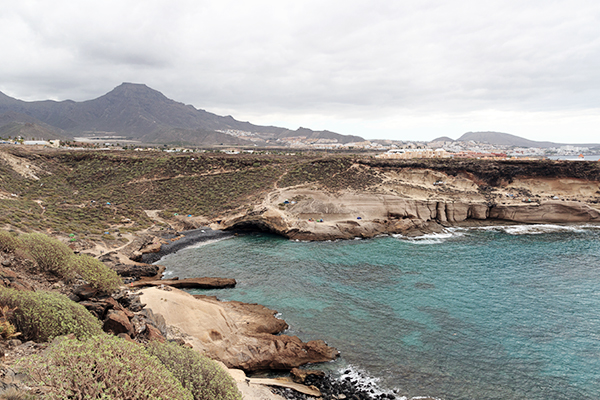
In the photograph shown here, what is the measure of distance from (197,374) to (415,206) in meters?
41.5

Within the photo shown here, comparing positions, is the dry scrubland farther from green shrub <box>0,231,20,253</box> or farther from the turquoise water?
the turquoise water

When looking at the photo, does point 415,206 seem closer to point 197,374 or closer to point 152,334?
point 152,334

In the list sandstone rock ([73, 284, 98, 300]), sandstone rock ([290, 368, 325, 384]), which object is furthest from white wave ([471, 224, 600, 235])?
sandstone rock ([73, 284, 98, 300])

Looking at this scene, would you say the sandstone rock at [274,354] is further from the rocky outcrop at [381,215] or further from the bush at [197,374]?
the rocky outcrop at [381,215]

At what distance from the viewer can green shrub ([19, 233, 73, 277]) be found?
16906mm

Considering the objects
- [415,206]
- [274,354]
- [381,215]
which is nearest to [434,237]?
[415,206]

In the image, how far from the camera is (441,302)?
912 inches

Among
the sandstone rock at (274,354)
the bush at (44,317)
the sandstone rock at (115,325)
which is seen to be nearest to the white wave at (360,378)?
the sandstone rock at (274,354)

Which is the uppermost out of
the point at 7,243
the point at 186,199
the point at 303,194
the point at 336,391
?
the point at 303,194

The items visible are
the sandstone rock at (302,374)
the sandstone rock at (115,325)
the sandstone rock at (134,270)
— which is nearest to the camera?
the sandstone rock at (115,325)

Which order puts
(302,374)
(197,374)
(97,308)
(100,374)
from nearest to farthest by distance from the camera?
1. (100,374)
2. (197,374)
3. (97,308)
4. (302,374)

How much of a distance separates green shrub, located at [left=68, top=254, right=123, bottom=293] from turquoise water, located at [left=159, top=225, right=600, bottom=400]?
373 inches

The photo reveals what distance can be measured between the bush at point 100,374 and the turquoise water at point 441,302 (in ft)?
37.7

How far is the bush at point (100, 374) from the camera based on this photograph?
21.0 feet
